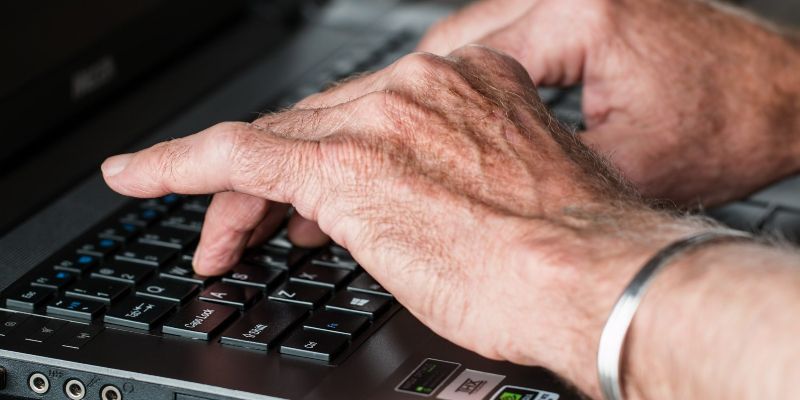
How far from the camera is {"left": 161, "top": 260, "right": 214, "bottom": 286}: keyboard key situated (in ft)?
3.08

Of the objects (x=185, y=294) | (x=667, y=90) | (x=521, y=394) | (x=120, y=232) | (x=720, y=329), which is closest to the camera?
(x=720, y=329)

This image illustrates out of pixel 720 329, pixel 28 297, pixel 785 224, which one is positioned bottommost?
pixel 785 224

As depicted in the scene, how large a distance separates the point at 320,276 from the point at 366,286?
4 cm

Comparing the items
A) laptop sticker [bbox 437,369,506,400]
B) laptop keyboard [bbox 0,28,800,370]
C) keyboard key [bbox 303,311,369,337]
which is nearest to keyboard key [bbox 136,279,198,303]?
laptop keyboard [bbox 0,28,800,370]

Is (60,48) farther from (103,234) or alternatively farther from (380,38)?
(380,38)

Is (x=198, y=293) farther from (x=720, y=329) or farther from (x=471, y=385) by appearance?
(x=720, y=329)

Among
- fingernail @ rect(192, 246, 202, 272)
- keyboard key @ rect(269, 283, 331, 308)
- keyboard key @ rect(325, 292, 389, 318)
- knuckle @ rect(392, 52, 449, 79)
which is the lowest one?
keyboard key @ rect(325, 292, 389, 318)

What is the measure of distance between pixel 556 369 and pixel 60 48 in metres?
0.71

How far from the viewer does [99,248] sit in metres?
0.98

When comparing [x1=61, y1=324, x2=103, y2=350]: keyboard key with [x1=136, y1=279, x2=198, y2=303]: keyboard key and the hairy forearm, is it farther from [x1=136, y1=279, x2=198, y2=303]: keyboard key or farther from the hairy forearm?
the hairy forearm

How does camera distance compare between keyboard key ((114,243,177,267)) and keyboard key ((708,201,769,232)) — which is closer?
keyboard key ((114,243,177,267))

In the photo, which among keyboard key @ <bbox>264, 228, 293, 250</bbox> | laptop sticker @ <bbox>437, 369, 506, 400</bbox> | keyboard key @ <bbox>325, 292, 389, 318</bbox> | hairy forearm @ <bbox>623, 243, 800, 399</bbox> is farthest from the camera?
keyboard key @ <bbox>264, 228, 293, 250</bbox>

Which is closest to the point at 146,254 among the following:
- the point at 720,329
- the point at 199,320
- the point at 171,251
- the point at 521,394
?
the point at 171,251

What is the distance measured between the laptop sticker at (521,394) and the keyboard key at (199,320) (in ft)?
0.73
